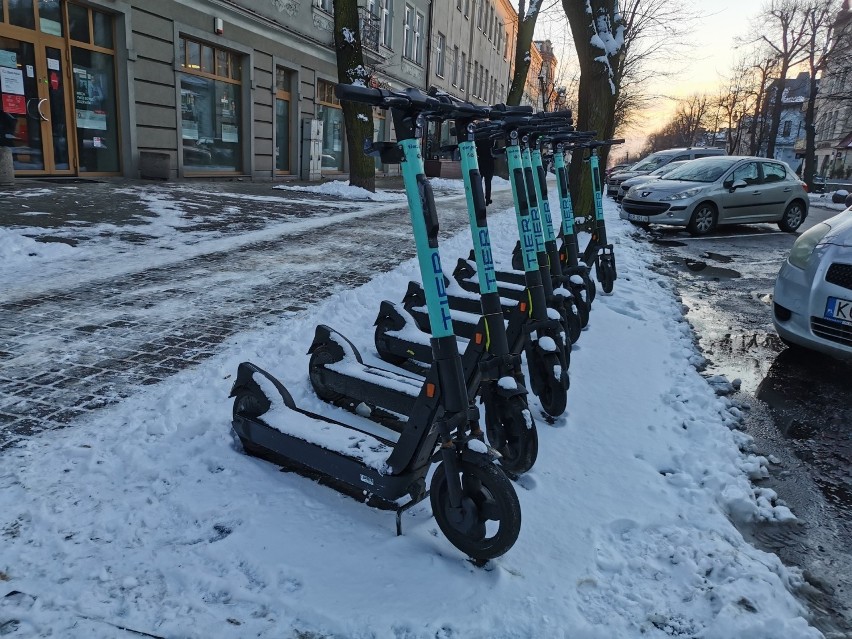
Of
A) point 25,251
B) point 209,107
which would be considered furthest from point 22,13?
point 25,251

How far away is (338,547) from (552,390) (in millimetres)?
1783

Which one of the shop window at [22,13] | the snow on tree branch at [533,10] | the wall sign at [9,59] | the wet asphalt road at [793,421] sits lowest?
the wet asphalt road at [793,421]

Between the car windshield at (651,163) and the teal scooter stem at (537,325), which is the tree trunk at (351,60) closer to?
the teal scooter stem at (537,325)

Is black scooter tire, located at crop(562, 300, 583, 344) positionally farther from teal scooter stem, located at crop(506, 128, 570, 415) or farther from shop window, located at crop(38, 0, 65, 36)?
shop window, located at crop(38, 0, 65, 36)

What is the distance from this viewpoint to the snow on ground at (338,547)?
1974 mm

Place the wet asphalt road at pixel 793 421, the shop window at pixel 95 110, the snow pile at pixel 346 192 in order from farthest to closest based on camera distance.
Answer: the snow pile at pixel 346 192 < the shop window at pixel 95 110 < the wet asphalt road at pixel 793 421

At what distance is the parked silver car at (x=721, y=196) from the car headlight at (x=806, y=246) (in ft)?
27.0

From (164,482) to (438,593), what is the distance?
1304mm

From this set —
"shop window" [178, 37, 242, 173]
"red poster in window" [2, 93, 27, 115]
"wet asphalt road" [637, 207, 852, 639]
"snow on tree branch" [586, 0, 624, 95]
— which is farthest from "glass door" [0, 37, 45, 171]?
"wet asphalt road" [637, 207, 852, 639]

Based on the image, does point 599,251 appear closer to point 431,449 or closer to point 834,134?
point 431,449

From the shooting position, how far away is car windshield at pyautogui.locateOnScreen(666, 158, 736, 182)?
13430 mm

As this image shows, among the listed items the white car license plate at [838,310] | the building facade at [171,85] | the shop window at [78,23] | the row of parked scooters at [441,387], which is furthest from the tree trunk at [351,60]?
the white car license plate at [838,310]

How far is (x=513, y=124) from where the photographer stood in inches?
132

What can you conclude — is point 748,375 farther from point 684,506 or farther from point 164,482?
point 164,482
